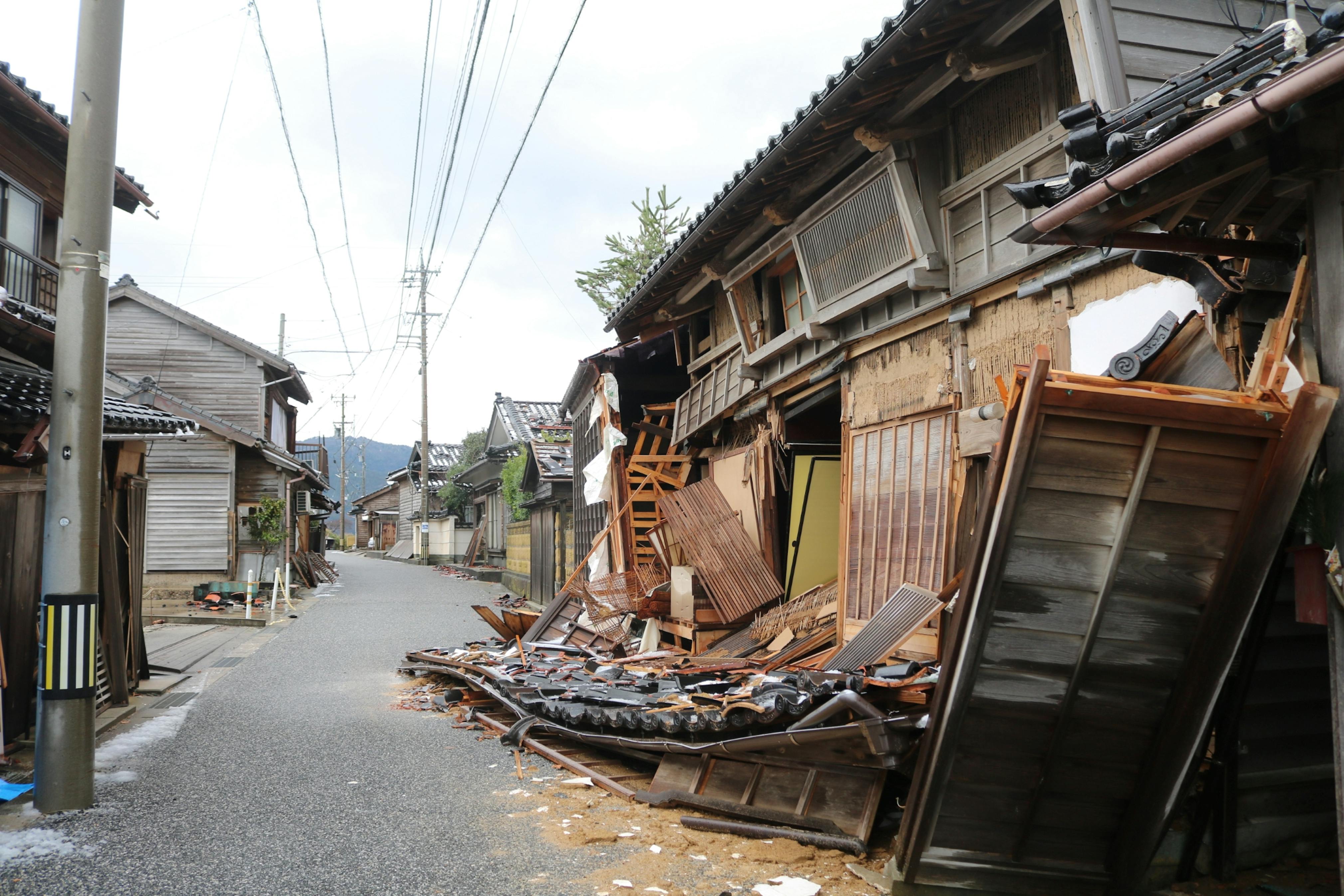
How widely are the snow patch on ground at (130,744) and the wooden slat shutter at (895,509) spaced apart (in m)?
6.55

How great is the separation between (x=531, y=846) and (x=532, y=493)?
21.1 metres

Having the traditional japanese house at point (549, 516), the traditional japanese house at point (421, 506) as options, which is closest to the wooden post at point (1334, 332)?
the traditional japanese house at point (549, 516)

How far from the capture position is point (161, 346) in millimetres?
26500

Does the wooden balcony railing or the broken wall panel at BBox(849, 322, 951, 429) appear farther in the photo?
the wooden balcony railing

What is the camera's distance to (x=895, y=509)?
8195 millimetres

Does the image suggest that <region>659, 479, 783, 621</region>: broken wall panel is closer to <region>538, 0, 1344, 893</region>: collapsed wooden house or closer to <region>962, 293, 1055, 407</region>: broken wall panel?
<region>538, 0, 1344, 893</region>: collapsed wooden house

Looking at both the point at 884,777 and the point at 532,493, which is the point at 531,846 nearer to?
the point at 884,777

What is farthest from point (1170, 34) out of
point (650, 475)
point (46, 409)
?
point (650, 475)

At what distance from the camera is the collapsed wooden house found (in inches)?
150

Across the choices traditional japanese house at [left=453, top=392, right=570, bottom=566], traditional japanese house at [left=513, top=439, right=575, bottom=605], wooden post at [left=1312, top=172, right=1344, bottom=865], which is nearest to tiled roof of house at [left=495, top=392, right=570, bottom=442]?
traditional japanese house at [left=453, top=392, right=570, bottom=566]

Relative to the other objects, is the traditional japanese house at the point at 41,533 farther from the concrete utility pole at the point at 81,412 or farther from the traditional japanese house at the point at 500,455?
the traditional japanese house at the point at 500,455

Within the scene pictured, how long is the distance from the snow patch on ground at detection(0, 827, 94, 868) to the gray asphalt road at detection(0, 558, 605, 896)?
0.08ft

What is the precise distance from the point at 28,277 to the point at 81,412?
8436 mm

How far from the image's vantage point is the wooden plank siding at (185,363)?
85.8ft
